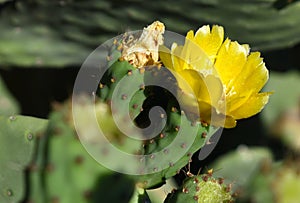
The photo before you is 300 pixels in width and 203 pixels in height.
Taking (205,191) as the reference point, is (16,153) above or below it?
below

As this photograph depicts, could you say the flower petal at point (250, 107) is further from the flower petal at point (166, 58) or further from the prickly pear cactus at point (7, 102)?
the prickly pear cactus at point (7, 102)

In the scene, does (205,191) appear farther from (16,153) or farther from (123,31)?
(123,31)

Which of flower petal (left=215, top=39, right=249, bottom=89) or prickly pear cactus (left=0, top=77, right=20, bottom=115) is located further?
prickly pear cactus (left=0, top=77, right=20, bottom=115)

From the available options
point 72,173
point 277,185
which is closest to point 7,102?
point 72,173

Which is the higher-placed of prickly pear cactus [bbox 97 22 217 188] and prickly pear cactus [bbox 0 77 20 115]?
prickly pear cactus [bbox 97 22 217 188]

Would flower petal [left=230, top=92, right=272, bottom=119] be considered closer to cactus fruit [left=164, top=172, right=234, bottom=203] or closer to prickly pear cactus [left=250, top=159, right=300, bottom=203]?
cactus fruit [left=164, top=172, right=234, bottom=203]

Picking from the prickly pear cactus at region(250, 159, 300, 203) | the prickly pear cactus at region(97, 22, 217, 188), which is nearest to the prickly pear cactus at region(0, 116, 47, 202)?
the prickly pear cactus at region(97, 22, 217, 188)

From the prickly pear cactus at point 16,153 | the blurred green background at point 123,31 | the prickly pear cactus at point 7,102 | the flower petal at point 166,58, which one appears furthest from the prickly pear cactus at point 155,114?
the prickly pear cactus at point 7,102
